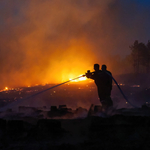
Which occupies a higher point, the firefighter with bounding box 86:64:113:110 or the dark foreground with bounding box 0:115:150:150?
the firefighter with bounding box 86:64:113:110

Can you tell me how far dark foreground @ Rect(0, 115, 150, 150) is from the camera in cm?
357

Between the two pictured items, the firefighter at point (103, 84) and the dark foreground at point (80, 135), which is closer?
the dark foreground at point (80, 135)

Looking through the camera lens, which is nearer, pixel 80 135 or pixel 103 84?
pixel 80 135

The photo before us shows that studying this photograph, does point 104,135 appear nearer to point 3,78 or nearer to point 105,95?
point 105,95

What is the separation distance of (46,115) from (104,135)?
11.9 feet

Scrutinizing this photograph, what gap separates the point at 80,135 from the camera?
4.23 m

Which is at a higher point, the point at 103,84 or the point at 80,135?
the point at 103,84

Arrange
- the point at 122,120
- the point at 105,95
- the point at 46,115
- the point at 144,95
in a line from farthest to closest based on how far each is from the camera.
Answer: the point at 144,95 → the point at 46,115 → the point at 105,95 → the point at 122,120

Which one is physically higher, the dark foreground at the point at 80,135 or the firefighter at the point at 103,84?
the firefighter at the point at 103,84

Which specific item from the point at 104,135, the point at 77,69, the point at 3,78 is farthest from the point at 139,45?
the point at 104,135

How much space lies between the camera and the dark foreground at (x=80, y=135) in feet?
11.7

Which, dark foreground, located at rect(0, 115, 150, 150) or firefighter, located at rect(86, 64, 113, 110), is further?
firefighter, located at rect(86, 64, 113, 110)

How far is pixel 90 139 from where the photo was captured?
12.9ft

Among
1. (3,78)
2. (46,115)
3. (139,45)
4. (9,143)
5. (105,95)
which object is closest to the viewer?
(9,143)
